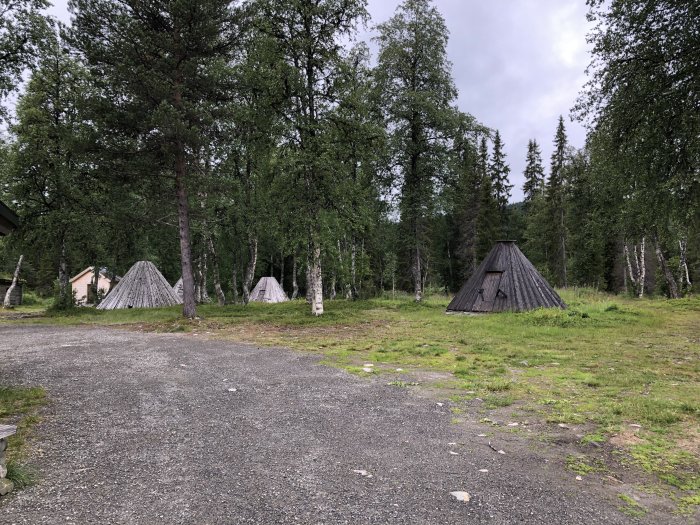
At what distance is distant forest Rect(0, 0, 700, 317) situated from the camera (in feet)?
41.4

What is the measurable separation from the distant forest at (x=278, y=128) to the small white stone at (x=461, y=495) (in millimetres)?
13015

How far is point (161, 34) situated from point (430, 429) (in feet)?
55.7

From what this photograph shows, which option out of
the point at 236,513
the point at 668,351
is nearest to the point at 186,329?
the point at 236,513

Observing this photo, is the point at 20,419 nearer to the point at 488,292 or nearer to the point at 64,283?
the point at 488,292

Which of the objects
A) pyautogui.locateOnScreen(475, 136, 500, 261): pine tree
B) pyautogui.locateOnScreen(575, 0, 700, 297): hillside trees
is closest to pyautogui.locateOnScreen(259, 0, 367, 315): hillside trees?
pyautogui.locateOnScreen(575, 0, 700, 297): hillside trees

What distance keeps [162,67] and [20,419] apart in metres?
14.9

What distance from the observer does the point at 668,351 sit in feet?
31.4

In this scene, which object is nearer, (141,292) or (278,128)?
(278,128)

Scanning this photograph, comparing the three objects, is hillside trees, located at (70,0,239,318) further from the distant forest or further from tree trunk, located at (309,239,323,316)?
tree trunk, located at (309,239,323,316)

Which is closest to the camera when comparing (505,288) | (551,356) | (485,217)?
(551,356)

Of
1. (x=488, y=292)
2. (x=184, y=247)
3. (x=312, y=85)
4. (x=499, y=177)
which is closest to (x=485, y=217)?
(x=499, y=177)

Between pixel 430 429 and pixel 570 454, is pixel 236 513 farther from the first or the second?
pixel 570 454

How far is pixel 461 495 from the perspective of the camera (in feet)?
11.0

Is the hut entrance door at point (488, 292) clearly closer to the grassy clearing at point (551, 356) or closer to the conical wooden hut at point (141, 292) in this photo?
the grassy clearing at point (551, 356)
